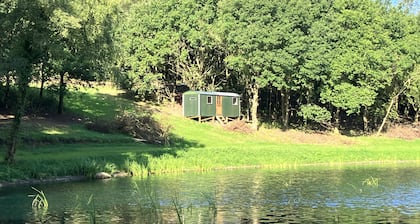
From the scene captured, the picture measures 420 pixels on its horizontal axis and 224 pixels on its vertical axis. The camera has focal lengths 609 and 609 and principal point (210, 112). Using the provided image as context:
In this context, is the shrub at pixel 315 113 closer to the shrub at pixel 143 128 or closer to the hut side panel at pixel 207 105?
the hut side panel at pixel 207 105

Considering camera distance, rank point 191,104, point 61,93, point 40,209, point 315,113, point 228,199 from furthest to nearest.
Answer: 1. point 191,104
2. point 315,113
3. point 61,93
4. point 228,199
5. point 40,209

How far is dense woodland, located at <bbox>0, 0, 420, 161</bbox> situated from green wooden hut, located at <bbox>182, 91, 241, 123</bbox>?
3.10m

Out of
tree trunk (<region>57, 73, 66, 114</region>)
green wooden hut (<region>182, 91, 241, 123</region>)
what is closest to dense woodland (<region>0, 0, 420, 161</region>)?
tree trunk (<region>57, 73, 66, 114</region>)

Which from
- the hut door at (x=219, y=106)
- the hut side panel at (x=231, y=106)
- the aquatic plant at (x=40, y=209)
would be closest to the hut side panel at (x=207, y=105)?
the hut door at (x=219, y=106)

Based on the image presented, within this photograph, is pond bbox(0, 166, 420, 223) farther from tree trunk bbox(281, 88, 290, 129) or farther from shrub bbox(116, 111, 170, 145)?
tree trunk bbox(281, 88, 290, 129)

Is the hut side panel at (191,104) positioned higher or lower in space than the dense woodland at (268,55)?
lower

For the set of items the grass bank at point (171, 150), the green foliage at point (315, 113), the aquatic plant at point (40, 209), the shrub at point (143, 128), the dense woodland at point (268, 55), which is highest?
the dense woodland at point (268, 55)

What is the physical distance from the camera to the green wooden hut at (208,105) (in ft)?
203

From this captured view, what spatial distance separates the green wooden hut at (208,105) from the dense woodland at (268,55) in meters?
3.10

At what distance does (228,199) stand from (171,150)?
15.2 metres

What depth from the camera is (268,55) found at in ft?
184

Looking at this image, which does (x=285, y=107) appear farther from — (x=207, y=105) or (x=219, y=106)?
(x=207, y=105)

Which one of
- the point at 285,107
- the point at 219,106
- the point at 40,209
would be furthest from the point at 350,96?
the point at 40,209

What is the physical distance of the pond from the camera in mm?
Result: 20391
